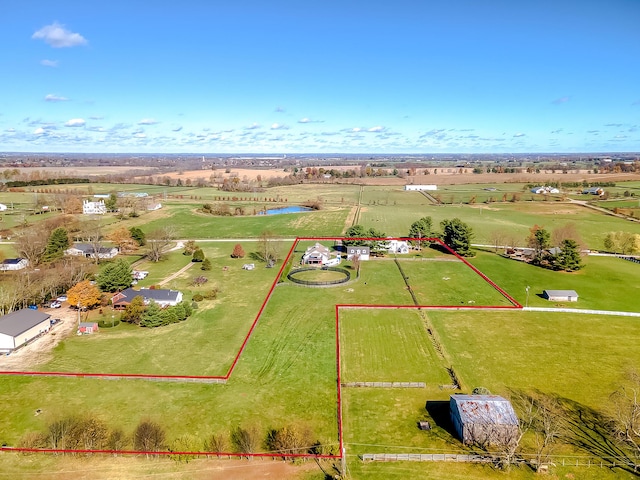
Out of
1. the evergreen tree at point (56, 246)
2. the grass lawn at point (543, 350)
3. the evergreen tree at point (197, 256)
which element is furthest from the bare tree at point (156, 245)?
the grass lawn at point (543, 350)

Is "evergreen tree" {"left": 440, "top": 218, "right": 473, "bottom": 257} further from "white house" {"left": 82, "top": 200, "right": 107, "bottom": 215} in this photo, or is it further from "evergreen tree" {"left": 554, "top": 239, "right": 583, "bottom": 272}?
"white house" {"left": 82, "top": 200, "right": 107, "bottom": 215}

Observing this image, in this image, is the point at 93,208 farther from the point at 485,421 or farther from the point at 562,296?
the point at 485,421

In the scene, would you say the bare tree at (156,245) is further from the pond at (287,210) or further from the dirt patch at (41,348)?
the pond at (287,210)

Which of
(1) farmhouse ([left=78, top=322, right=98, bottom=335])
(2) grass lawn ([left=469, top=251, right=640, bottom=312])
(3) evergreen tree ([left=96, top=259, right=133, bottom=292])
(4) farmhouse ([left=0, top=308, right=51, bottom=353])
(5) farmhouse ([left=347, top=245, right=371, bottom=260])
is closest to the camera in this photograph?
(4) farmhouse ([left=0, top=308, right=51, bottom=353])

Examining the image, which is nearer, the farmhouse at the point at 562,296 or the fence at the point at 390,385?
the fence at the point at 390,385

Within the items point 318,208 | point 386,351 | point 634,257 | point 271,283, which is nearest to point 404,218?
point 318,208

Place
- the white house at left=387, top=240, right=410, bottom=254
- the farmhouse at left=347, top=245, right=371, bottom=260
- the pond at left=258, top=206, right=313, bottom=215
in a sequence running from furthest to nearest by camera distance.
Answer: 1. the pond at left=258, top=206, right=313, bottom=215
2. the white house at left=387, top=240, right=410, bottom=254
3. the farmhouse at left=347, top=245, right=371, bottom=260

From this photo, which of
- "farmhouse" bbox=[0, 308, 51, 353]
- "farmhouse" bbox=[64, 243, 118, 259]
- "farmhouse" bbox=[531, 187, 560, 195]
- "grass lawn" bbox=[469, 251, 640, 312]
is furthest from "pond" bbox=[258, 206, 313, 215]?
"farmhouse" bbox=[531, 187, 560, 195]

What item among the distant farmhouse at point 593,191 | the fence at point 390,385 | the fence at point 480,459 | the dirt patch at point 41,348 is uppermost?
the distant farmhouse at point 593,191
